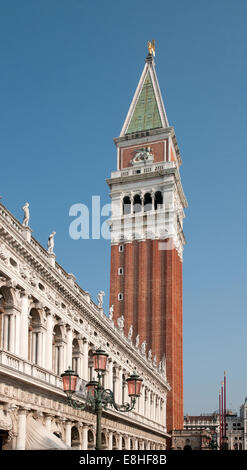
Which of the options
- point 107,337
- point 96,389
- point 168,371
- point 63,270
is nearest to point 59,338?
point 63,270

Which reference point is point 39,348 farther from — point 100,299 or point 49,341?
point 100,299

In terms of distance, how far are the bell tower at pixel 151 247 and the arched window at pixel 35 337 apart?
43.5 metres

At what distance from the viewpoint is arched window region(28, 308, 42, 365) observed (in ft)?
99.4

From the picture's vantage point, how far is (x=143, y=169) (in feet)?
265

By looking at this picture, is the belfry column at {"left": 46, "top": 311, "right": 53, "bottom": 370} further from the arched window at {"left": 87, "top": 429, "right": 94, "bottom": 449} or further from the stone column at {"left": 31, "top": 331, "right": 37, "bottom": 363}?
the arched window at {"left": 87, "top": 429, "right": 94, "bottom": 449}

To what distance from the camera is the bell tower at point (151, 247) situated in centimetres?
7519

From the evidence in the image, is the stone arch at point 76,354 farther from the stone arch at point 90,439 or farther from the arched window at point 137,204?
the arched window at point 137,204

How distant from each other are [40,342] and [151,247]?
48306mm

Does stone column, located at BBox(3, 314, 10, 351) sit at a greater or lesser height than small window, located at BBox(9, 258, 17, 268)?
lesser

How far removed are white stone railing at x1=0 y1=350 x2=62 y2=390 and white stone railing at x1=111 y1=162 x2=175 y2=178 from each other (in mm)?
50679

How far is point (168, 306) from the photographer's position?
75.4 meters

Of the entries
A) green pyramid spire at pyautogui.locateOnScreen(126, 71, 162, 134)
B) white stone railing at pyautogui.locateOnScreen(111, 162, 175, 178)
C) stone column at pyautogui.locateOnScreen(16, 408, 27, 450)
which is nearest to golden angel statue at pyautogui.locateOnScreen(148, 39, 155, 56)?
green pyramid spire at pyautogui.locateOnScreen(126, 71, 162, 134)

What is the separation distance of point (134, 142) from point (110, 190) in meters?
7.94

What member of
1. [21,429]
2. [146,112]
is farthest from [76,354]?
[146,112]
